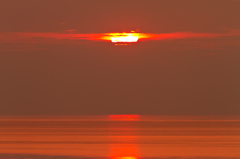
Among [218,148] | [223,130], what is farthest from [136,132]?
[218,148]

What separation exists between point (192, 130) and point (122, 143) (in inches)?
114

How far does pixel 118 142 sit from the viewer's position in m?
9.90

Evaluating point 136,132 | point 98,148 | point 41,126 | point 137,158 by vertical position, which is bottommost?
point 137,158

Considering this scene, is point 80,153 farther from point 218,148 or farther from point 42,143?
point 218,148

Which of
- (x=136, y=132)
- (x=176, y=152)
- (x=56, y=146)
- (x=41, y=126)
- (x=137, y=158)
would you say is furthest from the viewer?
(x=41, y=126)

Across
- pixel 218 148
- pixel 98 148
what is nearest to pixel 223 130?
pixel 218 148

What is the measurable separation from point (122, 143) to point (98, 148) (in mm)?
742

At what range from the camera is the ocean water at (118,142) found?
8.43 metres

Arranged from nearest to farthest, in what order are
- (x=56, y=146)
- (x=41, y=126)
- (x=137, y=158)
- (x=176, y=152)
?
1. (x=137, y=158)
2. (x=176, y=152)
3. (x=56, y=146)
4. (x=41, y=126)

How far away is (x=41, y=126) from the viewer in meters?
13.3

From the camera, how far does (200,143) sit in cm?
965

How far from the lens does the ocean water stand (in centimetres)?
843

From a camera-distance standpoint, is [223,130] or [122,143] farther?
[223,130]

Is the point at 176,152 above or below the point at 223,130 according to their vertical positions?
below
